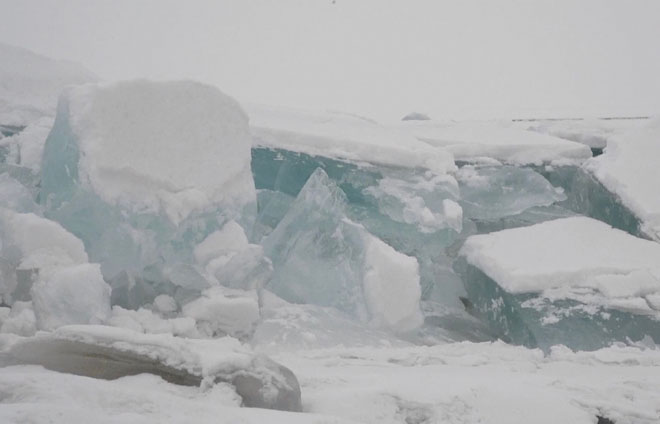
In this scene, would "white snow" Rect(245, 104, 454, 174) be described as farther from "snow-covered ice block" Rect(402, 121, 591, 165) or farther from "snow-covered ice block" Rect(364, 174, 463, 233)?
"snow-covered ice block" Rect(402, 121, 591, 165)

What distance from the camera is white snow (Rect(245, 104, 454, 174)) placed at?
2.99 metres

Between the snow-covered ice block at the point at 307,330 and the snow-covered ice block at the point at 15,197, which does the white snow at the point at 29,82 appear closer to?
the snow-covered ice block at the point at 15,197

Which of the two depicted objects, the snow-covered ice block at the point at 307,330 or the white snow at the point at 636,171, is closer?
the snow-covered ice block at the point at 307,330

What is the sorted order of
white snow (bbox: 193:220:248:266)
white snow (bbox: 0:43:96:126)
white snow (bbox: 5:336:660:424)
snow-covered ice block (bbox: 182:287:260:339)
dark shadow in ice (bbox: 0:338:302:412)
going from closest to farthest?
white snow (bbox: 5:336:660:424), dark shadow in ice (bbox: 0:338:302:412), snow-covered ice block (bbox: 182:287:260:339), white snow (bbox: 193:220:248:266), white snow (bbox: 0:43:96:126)

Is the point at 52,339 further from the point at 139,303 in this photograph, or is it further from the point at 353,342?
the point at 353,342

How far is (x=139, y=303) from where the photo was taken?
207 cm

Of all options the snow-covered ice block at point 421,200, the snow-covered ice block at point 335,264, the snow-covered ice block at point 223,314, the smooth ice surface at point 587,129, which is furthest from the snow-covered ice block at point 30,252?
the smooth ice surface at point 587,129

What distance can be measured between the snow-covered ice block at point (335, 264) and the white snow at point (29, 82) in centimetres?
161

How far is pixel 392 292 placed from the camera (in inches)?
93.4

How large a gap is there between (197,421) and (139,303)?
3.93 feet

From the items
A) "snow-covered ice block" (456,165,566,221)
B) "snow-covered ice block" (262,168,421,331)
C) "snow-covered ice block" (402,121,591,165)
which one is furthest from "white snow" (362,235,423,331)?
"snow-covered ice block" (402,121,591,165)

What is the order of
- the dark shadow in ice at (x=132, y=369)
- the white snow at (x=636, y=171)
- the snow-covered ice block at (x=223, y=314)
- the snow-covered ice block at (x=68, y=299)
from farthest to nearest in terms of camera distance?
the white snow at (x=636, y=171)
the snow-covered ice block at (x=223, y=314)
the snow-covered ice block at (x=68, y=299)
the dark shadow in ice at (x=132, y=369)

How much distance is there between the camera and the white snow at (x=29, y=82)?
3113 mm

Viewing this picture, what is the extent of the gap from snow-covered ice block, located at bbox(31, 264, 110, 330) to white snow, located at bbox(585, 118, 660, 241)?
261cm
